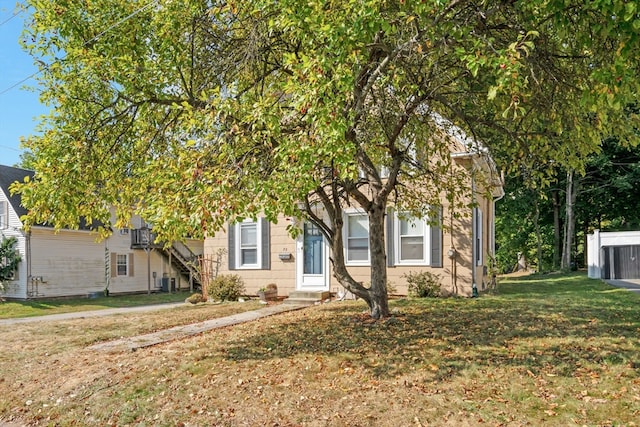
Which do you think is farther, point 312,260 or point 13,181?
point 13,181

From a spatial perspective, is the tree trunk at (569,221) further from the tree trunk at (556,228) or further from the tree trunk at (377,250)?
the tree trunk at (377,250)

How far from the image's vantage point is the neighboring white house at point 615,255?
60.5 ft

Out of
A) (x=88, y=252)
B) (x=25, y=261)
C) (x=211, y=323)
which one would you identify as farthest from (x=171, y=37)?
(x=88, y=252)

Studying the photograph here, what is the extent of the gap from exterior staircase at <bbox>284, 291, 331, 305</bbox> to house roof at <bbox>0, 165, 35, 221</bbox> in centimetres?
1252

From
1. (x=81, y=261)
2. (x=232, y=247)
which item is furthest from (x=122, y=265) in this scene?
(x=232, y=247)

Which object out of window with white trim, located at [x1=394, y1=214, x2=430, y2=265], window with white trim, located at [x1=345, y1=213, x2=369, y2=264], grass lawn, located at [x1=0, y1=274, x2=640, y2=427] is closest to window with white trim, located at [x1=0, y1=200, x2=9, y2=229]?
grass lawn, located at [x1=0, y1=274, x2=640, y2=427]

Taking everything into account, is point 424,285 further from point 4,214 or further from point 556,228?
point 556,228

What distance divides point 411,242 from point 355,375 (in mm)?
8253

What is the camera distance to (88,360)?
7449mm

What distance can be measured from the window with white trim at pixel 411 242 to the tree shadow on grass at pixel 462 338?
306 cm

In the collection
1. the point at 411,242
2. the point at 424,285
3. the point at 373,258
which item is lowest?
the point at 424,285

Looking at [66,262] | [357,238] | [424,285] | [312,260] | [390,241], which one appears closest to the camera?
[424,285]

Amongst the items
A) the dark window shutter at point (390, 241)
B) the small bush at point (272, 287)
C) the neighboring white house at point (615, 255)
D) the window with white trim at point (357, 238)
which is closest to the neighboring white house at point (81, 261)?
the small bush at point (272, 287)

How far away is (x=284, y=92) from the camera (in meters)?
6.51
